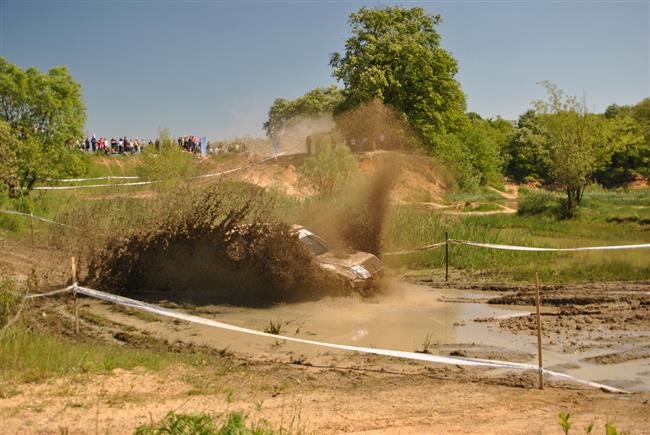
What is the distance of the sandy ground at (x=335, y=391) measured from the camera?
7.71 m

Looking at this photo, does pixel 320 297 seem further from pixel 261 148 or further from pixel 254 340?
pixel 261 148

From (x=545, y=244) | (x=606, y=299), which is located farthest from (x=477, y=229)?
(x=606, y=299)

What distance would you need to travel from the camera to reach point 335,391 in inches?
363

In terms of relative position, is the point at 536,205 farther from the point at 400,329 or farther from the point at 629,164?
the point at 629,164

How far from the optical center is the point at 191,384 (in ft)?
30.1

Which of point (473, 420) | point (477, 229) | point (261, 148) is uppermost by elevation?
point (261, 148)

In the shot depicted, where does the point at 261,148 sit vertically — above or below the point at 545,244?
above

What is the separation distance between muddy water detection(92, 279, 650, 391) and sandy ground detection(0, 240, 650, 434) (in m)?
0.11

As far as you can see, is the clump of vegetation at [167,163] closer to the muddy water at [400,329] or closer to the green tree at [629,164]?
the muddy water at [400,329]

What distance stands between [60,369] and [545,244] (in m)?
18.3

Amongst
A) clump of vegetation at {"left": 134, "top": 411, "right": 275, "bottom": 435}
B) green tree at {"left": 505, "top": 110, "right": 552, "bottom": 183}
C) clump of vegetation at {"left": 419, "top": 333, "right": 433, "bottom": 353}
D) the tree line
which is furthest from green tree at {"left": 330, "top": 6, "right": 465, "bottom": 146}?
clump of vegetation at {"left": 134, "top": 411, "right": 275, "bottom": 435}

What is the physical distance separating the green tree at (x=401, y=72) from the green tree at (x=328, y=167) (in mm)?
15227

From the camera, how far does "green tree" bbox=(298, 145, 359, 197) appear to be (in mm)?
35344

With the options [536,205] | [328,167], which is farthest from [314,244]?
[536,205]
